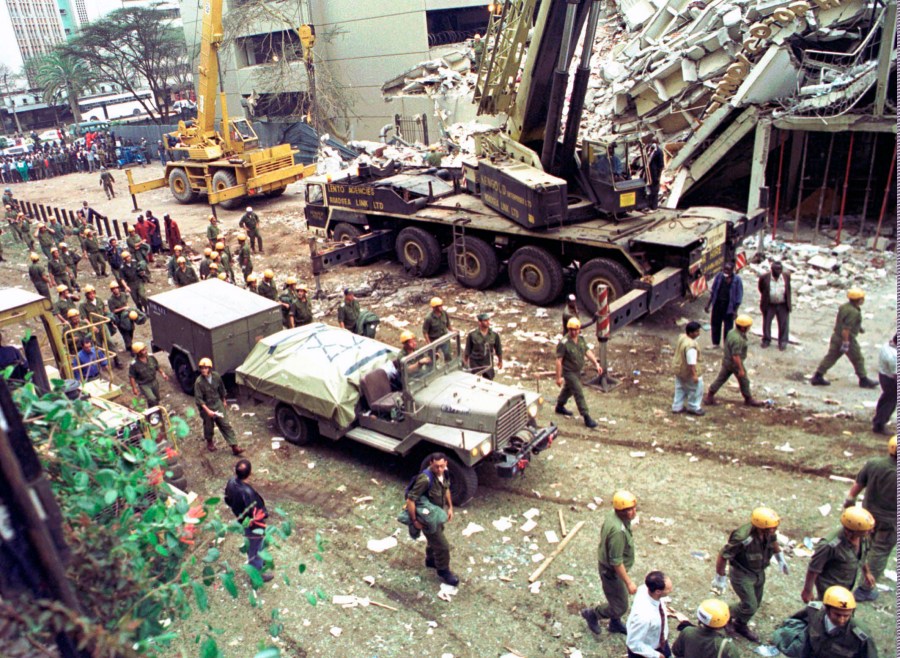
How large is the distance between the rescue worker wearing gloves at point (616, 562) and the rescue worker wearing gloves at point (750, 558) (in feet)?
2.48

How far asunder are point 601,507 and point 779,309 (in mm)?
4793

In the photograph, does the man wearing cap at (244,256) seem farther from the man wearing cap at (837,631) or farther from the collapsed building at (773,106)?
the man wearing cap at (837,631)

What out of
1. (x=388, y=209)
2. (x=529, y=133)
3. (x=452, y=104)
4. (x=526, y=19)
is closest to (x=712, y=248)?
(x=529, y=133)

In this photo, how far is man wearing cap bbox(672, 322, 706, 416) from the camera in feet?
28.8

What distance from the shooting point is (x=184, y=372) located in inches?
436

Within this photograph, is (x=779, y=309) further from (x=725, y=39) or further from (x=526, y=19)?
(x=725, y=39)

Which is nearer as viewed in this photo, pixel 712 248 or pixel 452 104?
pixel 712 248

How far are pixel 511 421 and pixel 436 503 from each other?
1.58m

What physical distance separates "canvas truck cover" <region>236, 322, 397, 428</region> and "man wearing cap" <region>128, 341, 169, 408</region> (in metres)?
1.26

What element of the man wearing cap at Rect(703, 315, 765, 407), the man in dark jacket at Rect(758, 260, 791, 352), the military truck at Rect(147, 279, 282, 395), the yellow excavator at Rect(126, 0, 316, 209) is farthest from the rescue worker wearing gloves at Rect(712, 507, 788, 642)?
the yellow excavator at Rect(126, 0, 316, 209)

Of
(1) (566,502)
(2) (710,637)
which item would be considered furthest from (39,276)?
(2) (710,637)

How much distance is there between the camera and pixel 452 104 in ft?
93.3

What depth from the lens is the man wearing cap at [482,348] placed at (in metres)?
9.52

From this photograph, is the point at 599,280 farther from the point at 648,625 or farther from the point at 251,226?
the point at 251,226
